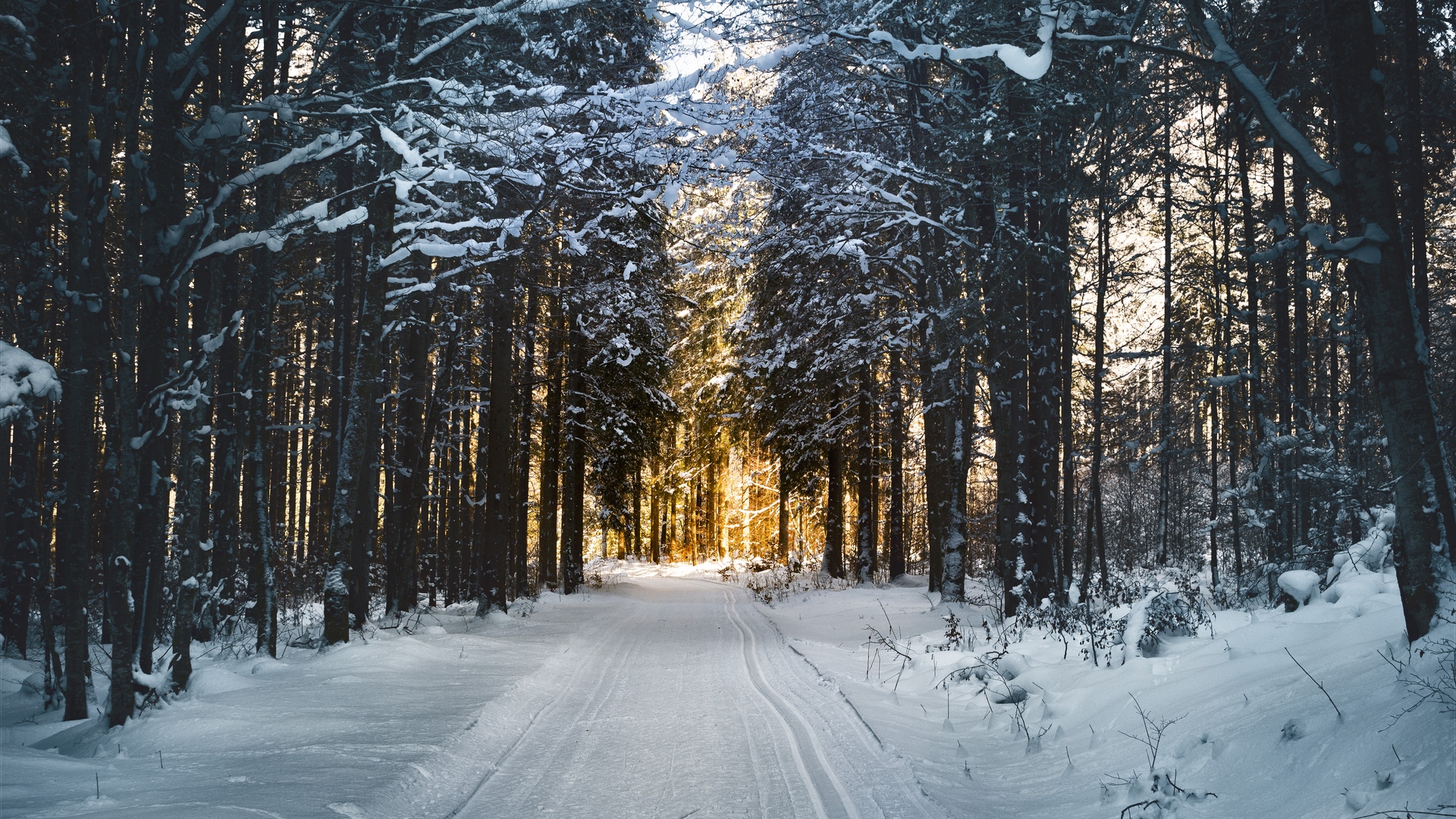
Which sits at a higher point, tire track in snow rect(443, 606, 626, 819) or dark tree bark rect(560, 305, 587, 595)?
dark tree bark rect(560, 305, 587, 595)

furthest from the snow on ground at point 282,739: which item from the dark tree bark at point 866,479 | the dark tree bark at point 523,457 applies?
→ the dark tree bark at point 866,479

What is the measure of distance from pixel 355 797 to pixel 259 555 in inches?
276

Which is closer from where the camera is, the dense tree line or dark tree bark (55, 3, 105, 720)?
dark tree bark (55, 3, 105, 720)

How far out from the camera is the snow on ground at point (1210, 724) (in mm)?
3994

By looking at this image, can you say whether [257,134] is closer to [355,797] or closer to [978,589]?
[355,797]

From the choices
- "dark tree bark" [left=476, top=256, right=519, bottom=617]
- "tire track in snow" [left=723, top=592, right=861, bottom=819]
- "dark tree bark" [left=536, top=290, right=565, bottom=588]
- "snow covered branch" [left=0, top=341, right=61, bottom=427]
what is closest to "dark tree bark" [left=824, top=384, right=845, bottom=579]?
"dark tree bark" [left=536, top=290, right=565, bottom=588]

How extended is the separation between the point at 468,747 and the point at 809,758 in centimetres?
275

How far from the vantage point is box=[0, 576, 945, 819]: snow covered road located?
5.10m

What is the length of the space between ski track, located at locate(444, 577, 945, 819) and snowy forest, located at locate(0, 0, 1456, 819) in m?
0.08

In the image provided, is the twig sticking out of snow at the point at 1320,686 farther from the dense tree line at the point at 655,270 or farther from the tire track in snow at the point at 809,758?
the tire track in snow at the point at 809,758

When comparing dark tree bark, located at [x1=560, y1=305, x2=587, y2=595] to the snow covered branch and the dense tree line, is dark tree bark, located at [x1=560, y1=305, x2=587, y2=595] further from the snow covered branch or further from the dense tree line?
the snow covered branch

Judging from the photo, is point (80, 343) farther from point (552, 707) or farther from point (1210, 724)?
point (1210, 724)

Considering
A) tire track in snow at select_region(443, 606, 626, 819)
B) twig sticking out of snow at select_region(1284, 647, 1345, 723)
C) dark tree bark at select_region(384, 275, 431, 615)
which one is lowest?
tire track in snow at select_region(443, 606, 626, 819)

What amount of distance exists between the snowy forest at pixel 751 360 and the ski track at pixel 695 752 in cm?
8
